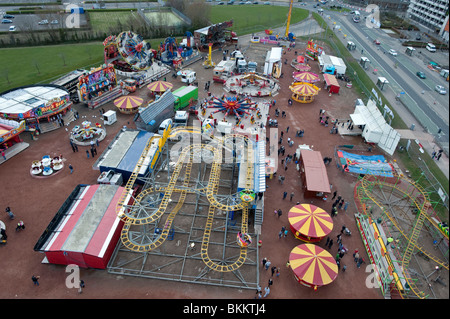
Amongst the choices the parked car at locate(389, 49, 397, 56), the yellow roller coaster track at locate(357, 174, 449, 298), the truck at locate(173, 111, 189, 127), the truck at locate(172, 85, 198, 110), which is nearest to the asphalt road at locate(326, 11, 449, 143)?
the parked car at locate(389, 49, 397, 56)

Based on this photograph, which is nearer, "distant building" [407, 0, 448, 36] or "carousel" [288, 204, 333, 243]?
"carousel" [288, 204, 333, 243]

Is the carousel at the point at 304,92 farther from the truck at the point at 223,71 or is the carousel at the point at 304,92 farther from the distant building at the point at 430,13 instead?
the distant building at the point at 430,13

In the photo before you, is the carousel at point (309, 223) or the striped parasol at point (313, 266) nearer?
the striped parasol at point (313, 266)

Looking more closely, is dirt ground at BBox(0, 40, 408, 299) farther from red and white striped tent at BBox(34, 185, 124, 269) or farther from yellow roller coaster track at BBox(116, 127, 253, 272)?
yellow roller coaster track at BBox(116, 127, 253, 272)

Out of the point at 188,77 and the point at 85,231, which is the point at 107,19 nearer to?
the point at 188,77

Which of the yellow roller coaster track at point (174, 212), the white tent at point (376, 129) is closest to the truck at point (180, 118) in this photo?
the yellow roller coaster track at point (174, 212)
